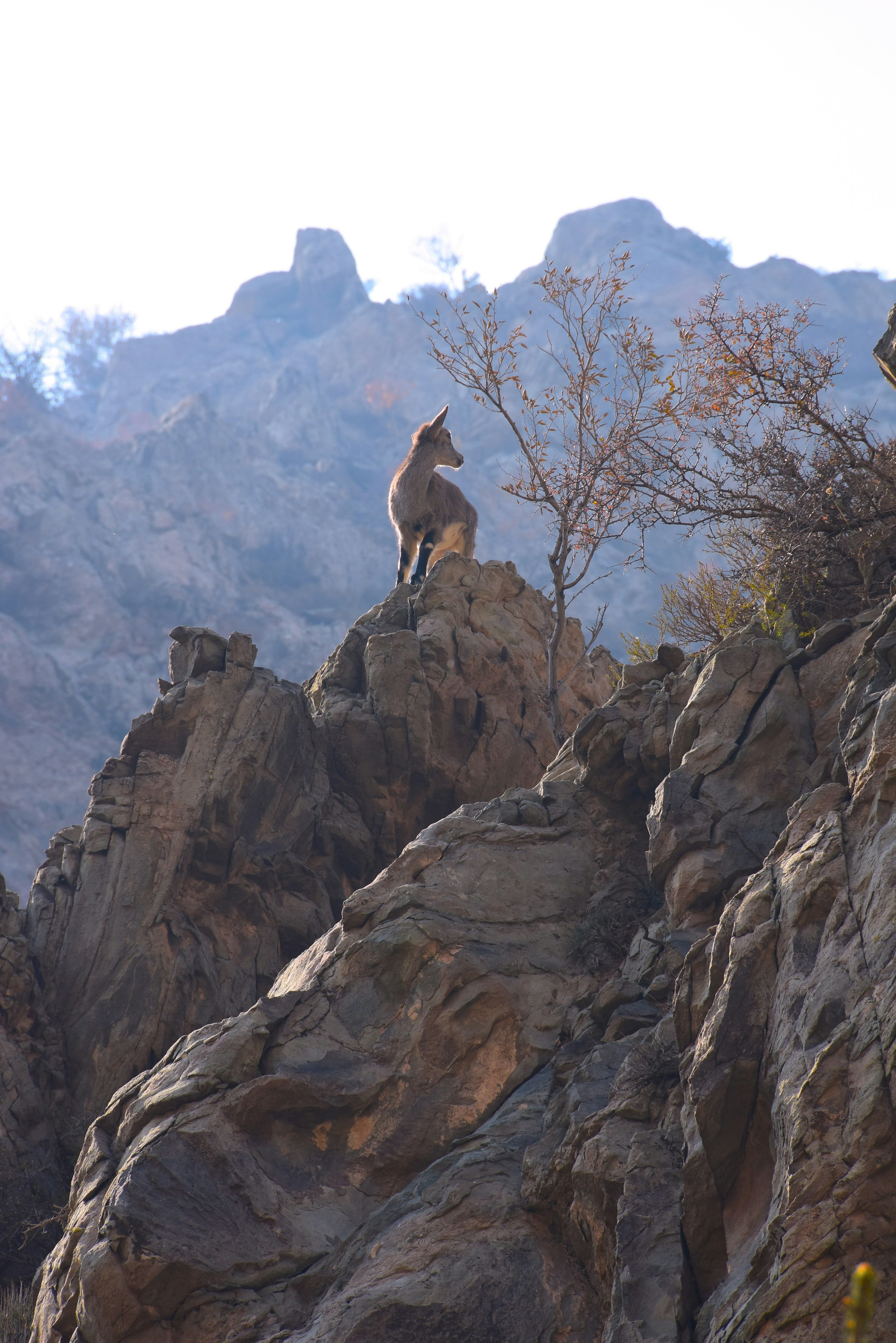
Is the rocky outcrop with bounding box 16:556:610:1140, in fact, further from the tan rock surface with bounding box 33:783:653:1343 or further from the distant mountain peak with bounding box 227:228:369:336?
the distant mountain peak with bounding box 227:228:369:336

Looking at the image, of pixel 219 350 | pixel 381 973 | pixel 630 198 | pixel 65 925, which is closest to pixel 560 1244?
pixel 381 973

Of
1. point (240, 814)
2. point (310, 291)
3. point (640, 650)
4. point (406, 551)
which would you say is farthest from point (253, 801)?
point (310, 291)

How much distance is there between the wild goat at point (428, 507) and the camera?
55.6 feet

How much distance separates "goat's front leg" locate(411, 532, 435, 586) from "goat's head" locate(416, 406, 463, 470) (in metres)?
1.23

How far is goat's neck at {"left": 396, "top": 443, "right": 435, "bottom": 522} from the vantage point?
16.9 meters

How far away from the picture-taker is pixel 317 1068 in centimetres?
695

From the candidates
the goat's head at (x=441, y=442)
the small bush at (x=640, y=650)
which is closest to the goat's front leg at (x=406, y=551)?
the goat's head at (x=441, y=442)

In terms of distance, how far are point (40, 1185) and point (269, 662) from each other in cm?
5212

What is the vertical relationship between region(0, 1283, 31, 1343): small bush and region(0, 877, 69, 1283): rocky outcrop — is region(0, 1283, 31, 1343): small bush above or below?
below

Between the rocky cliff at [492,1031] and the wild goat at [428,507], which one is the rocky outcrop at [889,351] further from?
the wild goat at [428,507]

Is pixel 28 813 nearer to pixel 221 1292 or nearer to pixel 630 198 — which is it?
Answer: pixel 221 1292

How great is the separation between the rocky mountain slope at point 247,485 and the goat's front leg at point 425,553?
3431cm

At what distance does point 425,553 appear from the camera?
55.4 ft

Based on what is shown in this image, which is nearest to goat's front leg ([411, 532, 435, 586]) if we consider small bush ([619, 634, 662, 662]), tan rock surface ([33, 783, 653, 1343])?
small bush ([619, 634, 662, 662])
